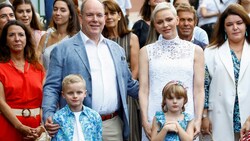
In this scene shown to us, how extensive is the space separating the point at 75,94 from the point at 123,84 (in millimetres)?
698

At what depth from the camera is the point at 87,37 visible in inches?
322

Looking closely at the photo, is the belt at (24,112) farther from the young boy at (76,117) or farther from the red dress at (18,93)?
the young boy at (76,117)

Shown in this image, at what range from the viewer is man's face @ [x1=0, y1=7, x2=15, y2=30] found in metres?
10.4

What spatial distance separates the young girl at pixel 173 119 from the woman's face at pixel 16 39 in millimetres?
1981

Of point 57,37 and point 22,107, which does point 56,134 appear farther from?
point 57,37

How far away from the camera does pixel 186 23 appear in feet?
32.3

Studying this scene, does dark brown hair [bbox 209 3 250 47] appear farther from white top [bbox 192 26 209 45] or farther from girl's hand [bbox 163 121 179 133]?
white top [bbox 192 26 209 45]

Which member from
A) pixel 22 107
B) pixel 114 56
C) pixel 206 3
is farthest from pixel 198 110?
pixel 206 3

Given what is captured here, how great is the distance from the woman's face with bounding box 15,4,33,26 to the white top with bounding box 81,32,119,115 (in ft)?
9.23

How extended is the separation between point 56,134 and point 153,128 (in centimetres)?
99

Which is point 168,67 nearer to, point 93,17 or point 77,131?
point 93,17

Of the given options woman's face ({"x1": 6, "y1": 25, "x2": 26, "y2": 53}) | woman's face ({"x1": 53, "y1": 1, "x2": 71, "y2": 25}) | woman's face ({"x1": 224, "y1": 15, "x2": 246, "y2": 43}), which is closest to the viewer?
woman's face ({"x1": 224, "y1": 15, "x2": 246, "y2": 43})

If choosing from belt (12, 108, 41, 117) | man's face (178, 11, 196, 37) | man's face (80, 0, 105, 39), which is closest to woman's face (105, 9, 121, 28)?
man's face (178, 11, 196, 37)

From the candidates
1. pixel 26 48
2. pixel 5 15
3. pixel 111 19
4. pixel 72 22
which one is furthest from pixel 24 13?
pixel 26 48
